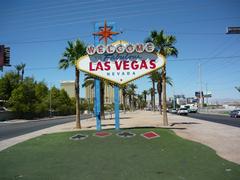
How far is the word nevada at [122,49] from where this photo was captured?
22609 mm

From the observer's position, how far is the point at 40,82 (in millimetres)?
94250

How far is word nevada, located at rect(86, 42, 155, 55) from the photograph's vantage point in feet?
74.2

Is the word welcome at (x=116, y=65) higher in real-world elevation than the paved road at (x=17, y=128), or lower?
higher

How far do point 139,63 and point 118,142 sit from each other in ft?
25.5

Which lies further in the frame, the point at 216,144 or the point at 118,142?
the point at 118,142

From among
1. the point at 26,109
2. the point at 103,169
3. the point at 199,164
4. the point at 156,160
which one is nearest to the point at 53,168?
the point at 103,169

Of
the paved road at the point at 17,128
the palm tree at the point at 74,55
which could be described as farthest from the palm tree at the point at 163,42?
the paved road at the point at 17,128

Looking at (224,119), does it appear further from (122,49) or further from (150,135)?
(150,135)

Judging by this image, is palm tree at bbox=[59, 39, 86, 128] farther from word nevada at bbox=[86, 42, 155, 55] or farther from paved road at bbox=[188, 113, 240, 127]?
paved road at bbox=[188, 113, 240, 127]

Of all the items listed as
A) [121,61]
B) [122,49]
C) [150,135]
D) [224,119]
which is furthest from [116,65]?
[224,119]

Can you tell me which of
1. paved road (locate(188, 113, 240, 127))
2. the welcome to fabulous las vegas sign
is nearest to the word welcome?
the welcome to fabulous las vegas sign

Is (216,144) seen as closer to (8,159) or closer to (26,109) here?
Result: (8,159)

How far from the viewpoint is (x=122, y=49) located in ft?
74.7

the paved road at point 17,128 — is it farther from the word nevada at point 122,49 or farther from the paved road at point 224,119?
the paved road at point 224,119
